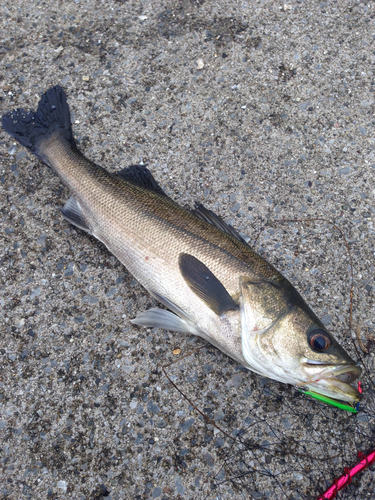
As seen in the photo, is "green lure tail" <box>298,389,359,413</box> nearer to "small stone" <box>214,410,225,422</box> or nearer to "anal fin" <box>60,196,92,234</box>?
"small stone" <box>214,410,225,422</box>

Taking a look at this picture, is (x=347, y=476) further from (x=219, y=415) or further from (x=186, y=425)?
(x=186, y=425)

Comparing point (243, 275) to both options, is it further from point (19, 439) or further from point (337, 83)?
point (337, 83)

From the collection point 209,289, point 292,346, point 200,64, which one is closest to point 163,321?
point 209,289

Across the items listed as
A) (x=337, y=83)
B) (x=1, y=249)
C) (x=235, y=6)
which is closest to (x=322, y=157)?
(x=337, y=83)

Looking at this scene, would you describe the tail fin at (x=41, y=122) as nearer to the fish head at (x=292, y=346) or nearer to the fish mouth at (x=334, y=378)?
the fish head at (x=292, y=346)

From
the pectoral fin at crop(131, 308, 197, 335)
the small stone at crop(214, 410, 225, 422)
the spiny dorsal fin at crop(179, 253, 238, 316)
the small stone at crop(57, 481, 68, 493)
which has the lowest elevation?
the small stone at crop(57, 481, 68, 493)

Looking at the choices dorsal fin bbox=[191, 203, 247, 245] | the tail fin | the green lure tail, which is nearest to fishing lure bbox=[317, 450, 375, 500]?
the green lure tail

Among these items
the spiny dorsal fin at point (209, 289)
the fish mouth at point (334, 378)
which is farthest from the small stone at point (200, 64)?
the fish mouth at point (334, 378)
